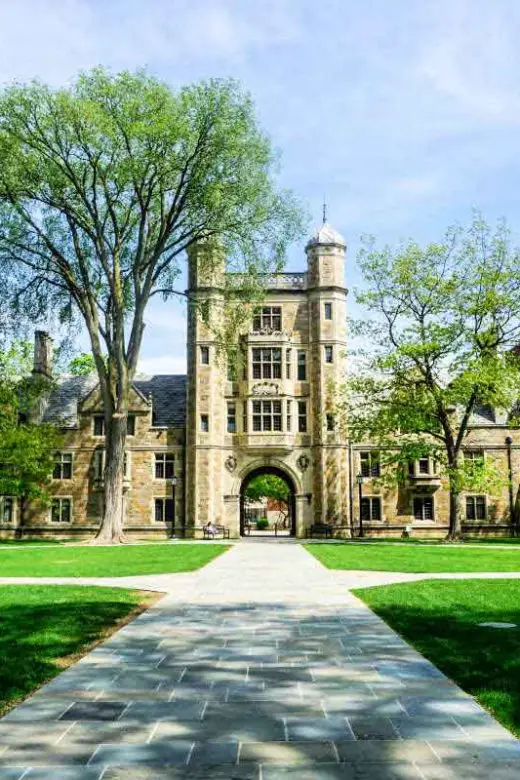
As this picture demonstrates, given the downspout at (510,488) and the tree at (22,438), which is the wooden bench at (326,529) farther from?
the tree at (22,438)

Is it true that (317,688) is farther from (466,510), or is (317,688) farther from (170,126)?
(466,510)

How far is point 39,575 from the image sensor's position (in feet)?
56.0

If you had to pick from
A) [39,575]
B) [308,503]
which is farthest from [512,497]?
[39,575]

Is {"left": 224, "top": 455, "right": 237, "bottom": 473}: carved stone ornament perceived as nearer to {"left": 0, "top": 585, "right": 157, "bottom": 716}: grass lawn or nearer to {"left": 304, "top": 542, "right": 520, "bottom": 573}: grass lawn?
{"left": 304, "top": 542, "right": 520, "bottom": 573}: grass lawn

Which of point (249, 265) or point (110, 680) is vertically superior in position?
point (249, 265)

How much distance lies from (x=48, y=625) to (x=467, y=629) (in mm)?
5347

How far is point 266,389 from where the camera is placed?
4359 cm

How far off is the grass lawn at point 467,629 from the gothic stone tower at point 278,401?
28.1 m

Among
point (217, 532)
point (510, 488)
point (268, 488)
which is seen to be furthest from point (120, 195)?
point (268, 488)

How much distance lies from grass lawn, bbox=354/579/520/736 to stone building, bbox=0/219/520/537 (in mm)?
28413

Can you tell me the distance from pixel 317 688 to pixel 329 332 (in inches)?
1509

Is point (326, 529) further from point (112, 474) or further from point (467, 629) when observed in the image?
point (467, 629)

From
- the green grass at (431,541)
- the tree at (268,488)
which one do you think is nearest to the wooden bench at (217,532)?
the green grass at (431,541)

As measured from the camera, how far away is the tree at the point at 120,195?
27.3 metres
